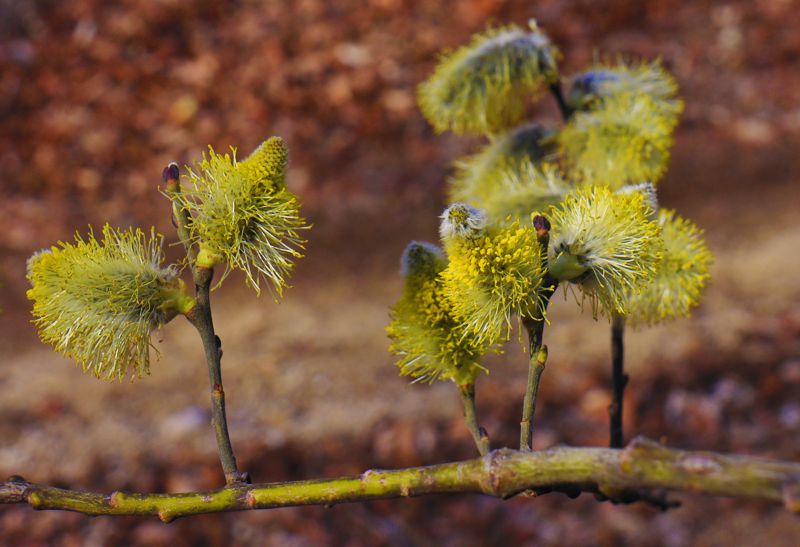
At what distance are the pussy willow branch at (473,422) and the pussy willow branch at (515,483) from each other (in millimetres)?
85

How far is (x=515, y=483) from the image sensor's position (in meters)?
0.70

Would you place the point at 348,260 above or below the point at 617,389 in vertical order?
above

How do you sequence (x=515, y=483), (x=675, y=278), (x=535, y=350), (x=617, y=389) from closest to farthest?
(x=515, y=483), (x=535, y=350), (x=675, y=278), (x=617, y=389)

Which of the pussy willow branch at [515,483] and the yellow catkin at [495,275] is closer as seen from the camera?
the pussy willow branch at [515,483]

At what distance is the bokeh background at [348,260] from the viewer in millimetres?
2590

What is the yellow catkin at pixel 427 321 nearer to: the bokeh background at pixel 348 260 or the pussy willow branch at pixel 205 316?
the pussy willow branch at pixel 205 316

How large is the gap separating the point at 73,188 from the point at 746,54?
127 inches

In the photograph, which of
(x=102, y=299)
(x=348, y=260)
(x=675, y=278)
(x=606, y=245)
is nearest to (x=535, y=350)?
(x=606, y=245)

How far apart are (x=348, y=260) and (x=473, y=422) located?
2607mm

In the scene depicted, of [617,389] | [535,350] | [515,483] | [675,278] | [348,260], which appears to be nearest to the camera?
[515,483]

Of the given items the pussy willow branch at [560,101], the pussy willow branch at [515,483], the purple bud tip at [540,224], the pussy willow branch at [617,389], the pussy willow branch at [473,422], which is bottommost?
the pussy willow branch at [515,483]

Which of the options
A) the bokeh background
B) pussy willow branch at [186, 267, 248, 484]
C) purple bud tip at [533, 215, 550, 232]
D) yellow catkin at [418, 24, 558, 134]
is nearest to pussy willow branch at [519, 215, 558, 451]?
purple bud tip at [533, 215, 550, 232]

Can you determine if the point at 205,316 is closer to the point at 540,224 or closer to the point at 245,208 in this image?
the point at 245,208

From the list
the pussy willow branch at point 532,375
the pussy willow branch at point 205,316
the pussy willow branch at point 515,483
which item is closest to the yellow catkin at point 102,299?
the pussy willow branch at point 205,316
